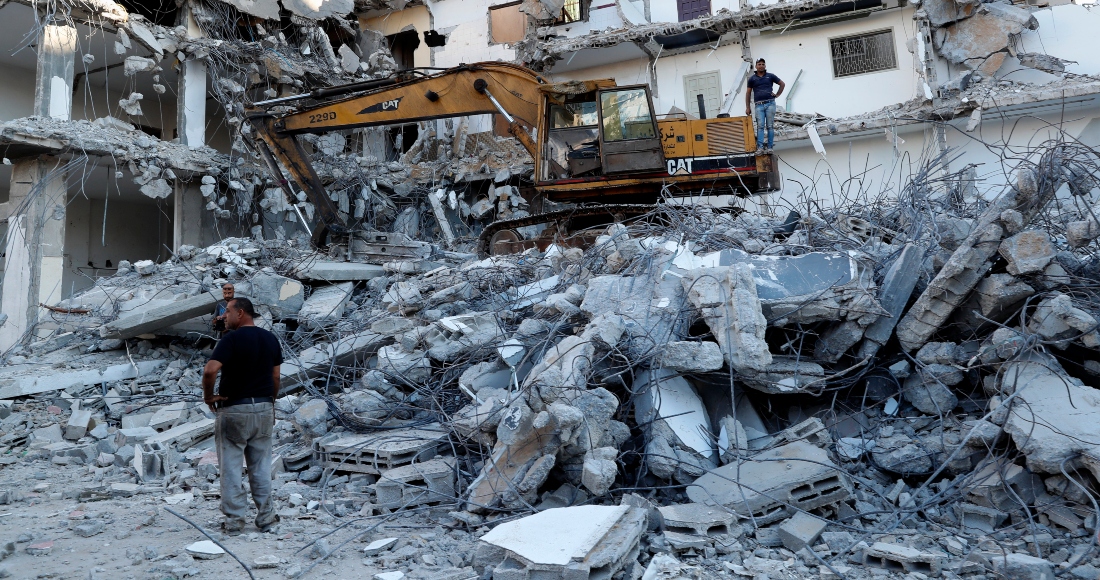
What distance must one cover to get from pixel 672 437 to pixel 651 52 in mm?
14822

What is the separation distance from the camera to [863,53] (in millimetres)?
16312

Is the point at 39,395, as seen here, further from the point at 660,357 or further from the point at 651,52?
the point at 651,52

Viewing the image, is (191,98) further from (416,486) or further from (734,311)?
(734,311)

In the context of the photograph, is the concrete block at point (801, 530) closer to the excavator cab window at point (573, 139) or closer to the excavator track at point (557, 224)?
the excavator track at point (557, 224)

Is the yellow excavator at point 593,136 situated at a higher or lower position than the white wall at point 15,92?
lower

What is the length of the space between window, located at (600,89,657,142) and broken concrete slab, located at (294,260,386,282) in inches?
143

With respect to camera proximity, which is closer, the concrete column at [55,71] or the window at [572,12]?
the concrete column at [55,71]

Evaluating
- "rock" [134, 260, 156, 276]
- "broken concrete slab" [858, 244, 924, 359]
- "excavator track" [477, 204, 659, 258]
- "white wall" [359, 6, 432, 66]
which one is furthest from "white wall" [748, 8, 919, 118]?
"rock" [134, 260, 156, 276]

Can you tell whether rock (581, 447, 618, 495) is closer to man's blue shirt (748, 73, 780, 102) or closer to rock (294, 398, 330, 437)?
rock (294, 398, 330, 437)

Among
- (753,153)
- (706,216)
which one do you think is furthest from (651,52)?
(706,216)

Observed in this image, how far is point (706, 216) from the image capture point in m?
8.00

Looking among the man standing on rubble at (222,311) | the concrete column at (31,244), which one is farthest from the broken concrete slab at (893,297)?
the concrete column at (31,244)

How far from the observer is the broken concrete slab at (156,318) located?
8.52m

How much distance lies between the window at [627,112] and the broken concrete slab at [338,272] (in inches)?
143
